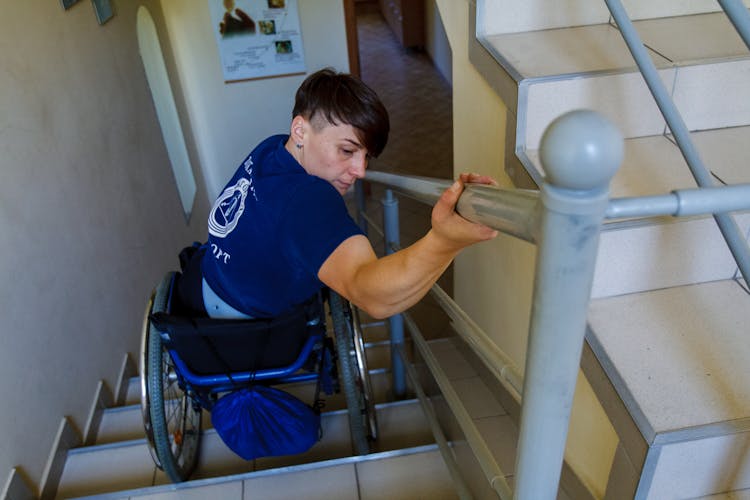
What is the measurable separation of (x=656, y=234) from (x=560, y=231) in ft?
2.94

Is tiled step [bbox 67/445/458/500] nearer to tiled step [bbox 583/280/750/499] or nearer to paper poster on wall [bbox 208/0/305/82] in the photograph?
tiled step [bbox 583/280/750/499]

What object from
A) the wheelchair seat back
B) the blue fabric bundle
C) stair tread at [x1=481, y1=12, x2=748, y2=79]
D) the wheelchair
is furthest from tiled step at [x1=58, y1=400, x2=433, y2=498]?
stair tread at [x1=481, y1=12, x2=748, y2=79]

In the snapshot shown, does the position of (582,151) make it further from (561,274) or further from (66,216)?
(66,216)

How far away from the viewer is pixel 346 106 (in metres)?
1.35

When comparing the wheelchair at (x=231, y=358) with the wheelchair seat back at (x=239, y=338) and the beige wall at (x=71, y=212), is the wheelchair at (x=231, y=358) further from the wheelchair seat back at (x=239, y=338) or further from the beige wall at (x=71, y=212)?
the beige wall at (x=71, y=212)

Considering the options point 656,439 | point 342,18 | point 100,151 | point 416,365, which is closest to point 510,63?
point 656,439

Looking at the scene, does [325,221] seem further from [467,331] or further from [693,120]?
[693,120]

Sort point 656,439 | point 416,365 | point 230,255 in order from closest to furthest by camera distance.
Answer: point 656,439 < point 230,255 < point 416,365

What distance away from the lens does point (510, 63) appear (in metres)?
1.53

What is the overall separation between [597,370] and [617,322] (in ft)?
0.45

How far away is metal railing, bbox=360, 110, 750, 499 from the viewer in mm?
442

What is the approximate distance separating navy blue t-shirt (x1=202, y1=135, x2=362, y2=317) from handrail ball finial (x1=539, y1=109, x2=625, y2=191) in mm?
647

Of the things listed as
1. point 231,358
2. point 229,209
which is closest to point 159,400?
point 231,358

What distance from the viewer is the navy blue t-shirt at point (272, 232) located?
1.12 m
